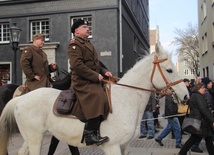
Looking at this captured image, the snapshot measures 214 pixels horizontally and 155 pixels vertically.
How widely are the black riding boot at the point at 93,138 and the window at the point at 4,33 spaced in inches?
774

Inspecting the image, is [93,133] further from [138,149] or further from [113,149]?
[138,149]

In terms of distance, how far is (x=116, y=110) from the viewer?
463 cm

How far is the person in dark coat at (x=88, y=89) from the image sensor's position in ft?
14.7

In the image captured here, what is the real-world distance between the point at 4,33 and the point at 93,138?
20120 mm

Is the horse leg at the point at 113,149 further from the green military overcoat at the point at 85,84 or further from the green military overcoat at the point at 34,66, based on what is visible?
the green military overcoat at the point at 34,66

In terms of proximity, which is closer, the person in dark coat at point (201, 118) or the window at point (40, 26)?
the person in dark coat at point (201, 118)

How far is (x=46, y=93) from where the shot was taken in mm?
5016

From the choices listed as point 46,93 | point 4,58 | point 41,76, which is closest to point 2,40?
point 4,58

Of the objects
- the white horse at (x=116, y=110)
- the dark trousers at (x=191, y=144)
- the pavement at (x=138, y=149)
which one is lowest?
the pavement at (x=138, y=149)

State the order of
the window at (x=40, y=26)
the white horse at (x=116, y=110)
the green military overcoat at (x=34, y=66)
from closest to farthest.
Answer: the white horse at (x=116, y=110) → the green military overcoat at (x=34, y=66) → the window at (x=40, y=26)

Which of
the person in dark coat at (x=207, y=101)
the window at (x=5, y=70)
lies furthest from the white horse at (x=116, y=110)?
the window at (x=5, y=70)

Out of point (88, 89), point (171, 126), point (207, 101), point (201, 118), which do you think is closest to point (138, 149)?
Answer: point (171, 126)

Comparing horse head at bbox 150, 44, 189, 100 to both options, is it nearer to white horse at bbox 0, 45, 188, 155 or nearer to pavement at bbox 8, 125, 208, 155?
white horse at bbox 0, 45, 188, 155

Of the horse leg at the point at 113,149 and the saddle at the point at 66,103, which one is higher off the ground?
the saddle at the point at 66,103
